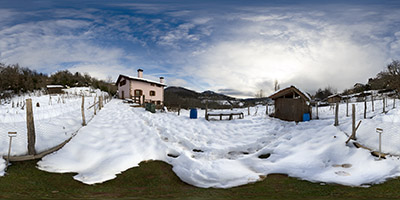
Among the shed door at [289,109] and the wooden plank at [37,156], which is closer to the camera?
the wooden plank at [37,156]

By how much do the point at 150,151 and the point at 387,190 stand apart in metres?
6.29

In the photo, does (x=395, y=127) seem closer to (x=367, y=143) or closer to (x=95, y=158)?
(x=367, y=143)

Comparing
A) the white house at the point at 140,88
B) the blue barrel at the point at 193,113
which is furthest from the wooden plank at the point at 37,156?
the white house at the point at 140,88

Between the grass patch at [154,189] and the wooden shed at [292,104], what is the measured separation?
1189 cm

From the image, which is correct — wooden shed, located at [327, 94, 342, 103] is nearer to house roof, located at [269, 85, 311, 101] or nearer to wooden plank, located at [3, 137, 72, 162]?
house roof, located at [269, 85, 311, 101]

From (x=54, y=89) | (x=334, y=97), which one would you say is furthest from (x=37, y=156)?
(x=334, y=97)

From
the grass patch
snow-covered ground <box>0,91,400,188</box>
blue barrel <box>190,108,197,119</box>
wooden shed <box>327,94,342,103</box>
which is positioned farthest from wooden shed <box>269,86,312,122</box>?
wooden shed <box>327,94,342,103</box>

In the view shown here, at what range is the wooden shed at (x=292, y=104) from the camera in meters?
16.0

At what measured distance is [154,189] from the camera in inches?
180

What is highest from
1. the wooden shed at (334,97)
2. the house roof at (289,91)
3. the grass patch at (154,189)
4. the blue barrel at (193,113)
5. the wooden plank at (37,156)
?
the house roof at (289,91)

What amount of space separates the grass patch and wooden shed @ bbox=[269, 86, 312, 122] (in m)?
11.9

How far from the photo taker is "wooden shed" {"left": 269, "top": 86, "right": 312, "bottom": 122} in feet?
52.4

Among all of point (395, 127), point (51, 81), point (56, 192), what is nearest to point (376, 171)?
point (395, 127)

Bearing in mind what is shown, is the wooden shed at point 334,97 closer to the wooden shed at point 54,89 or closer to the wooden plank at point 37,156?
the wooden plank at point 37,156
